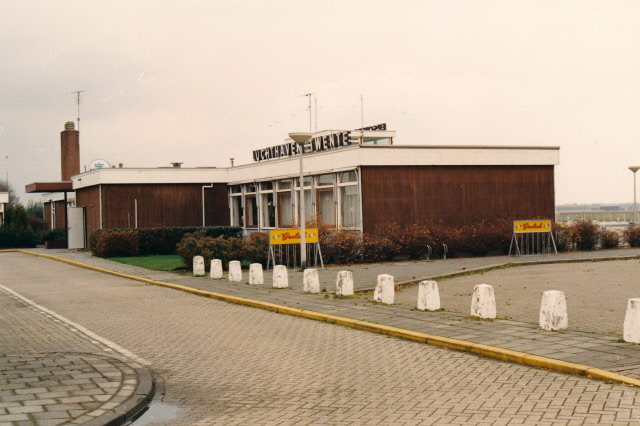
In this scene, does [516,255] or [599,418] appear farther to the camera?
[516,255]

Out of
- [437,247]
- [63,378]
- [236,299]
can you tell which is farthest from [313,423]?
[437,247]

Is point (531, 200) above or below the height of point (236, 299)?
above

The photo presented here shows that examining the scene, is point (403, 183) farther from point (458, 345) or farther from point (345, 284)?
point (458, 345)

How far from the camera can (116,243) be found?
35344 millimetres

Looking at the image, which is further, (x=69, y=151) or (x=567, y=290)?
(x=69, y=151)

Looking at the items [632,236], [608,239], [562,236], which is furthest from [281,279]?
[632,236]

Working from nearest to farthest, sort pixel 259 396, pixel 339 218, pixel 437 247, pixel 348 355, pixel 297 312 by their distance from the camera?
pixel 259 396 → pixel 348 355 → pixel 297 312 → pixel 437 247 → pixel 339 218

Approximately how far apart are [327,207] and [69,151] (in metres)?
32.9

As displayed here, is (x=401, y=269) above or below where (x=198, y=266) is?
below

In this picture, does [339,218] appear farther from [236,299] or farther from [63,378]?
[63,378]

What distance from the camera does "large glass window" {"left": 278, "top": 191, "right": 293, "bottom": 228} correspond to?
36375 millimetres

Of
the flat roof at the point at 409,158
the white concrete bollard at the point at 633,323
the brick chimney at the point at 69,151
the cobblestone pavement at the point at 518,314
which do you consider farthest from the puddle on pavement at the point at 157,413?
the brick chimney at the point at 69,151

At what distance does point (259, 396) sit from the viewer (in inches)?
299

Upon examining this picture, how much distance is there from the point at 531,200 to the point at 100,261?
1867 centimetres
